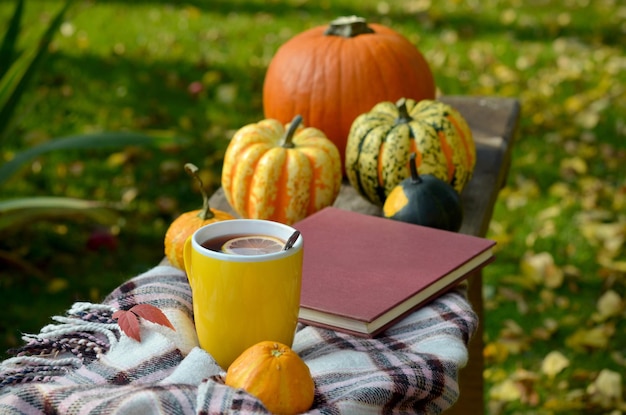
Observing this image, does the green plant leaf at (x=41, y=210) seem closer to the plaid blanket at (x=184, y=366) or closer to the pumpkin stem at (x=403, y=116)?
the pumpkin stem at (x=403, y=116)

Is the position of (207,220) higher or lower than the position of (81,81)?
higher

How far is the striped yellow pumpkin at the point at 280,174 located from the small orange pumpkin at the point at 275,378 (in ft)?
2.19

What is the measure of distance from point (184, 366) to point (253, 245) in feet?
0.64

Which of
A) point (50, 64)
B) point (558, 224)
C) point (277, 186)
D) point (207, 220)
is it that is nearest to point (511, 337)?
point (558, 224)

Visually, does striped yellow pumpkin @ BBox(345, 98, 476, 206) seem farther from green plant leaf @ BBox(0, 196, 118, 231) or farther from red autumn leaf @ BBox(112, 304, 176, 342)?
green plant leaf @ BBox(0, 196, 118, 231)

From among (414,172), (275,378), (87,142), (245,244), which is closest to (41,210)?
(87,142)

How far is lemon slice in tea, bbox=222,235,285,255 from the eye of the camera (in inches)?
48.0

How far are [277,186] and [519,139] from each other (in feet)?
9.58

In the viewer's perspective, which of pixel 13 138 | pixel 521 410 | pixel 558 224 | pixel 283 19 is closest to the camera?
pixel 521 410

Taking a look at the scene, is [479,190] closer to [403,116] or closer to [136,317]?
[403,116]

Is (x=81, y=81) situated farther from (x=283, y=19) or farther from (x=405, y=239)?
(x=405, y=239)

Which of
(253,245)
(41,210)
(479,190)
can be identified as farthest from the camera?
(41,210)

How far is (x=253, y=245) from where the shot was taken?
124 cm

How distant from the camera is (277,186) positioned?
179cm
